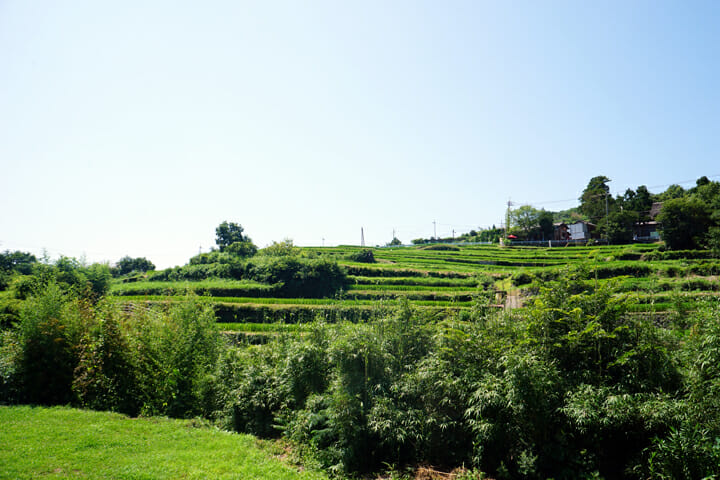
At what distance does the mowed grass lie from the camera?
5.91 metres

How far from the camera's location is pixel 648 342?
5.61 metres

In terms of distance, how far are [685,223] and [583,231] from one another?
1803 centimetres

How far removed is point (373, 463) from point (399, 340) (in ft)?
7.20

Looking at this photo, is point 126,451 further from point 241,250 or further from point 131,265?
point 131,265

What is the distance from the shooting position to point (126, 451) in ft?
22.4

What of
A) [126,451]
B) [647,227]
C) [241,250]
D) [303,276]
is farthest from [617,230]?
[126,451]

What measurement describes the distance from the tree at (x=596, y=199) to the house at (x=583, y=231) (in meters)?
1.58

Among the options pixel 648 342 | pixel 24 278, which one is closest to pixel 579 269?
pixel 648 342

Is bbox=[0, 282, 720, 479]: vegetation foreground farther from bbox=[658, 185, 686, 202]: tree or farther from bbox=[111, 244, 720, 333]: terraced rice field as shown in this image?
bbox=[658, 185, 686, 202]: tree

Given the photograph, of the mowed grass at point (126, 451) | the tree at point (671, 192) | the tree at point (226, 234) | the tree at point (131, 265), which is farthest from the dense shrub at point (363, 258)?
the tree at point (671, 192)

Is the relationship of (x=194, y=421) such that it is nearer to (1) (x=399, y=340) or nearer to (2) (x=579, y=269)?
(1) (x=399, y=340)

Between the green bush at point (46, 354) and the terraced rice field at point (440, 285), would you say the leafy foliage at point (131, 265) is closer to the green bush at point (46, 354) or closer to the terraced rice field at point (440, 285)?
the terraced rice field at point (440, 285)

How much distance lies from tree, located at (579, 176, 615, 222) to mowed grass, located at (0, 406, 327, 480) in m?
51.3

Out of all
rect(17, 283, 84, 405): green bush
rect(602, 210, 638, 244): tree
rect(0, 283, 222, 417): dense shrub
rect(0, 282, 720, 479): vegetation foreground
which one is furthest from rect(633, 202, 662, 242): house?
rect(17, 283, 84, 405): green bush
